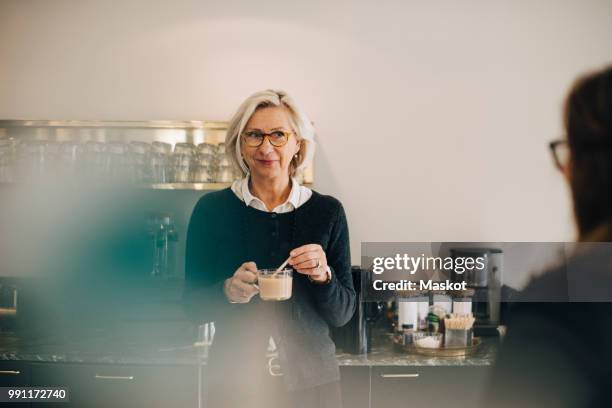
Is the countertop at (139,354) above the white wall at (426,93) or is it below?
below

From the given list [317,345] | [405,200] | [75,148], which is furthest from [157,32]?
[317,345]

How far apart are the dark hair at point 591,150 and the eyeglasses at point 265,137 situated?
1.13 meters

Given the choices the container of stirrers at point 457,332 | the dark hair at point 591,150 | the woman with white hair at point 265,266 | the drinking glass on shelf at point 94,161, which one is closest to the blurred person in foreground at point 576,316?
the dark hair at point 591,150

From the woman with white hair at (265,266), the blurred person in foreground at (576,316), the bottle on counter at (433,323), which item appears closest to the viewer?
the blurred person in foreground at (576,316)

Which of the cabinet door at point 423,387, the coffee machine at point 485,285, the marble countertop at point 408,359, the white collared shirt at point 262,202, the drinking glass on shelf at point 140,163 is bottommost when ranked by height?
the cabinet door at point 423,387

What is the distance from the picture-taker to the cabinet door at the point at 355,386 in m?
2.14

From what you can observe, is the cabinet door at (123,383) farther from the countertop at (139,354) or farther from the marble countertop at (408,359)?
the marble countertop at (408,359)

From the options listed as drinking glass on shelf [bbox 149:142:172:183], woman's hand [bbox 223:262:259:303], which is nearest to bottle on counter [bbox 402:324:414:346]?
woman's hand [bbox 223:262:259:303]

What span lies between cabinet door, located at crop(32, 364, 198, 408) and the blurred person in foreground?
1.73 metres

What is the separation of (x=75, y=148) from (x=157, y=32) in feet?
2.56

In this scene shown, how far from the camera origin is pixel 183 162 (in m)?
2.61

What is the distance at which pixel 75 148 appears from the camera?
8.42 ft

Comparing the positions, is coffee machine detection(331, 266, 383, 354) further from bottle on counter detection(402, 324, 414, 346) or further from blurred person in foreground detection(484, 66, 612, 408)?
blurred person in foreground detection(484, 66, 612, 408)

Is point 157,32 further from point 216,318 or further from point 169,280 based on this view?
point 216,318
